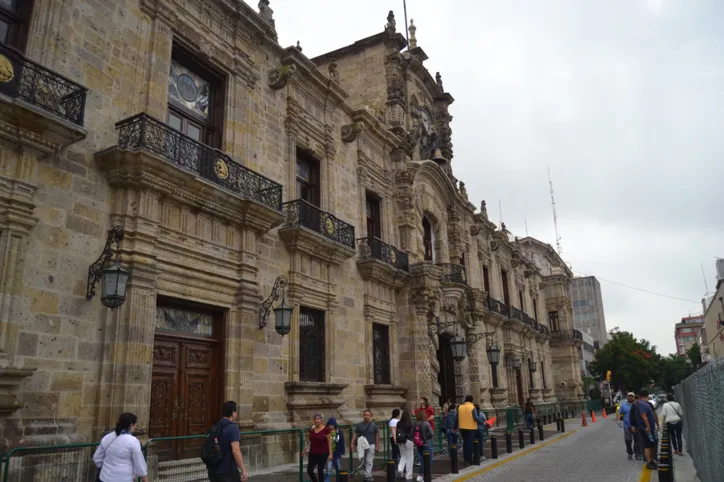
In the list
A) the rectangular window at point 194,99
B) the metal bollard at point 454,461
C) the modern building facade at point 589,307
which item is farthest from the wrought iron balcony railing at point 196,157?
the modern building facade at point 589,307

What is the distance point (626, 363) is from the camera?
49.4 m

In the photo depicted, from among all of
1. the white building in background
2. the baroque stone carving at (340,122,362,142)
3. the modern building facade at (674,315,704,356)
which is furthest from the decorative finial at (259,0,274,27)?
the modern building facade at (674,315,704,356)

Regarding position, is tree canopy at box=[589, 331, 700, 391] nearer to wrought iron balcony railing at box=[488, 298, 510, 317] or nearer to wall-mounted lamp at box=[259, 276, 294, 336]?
wrought iron balcony railing at box=[488, 298, 510, 317]

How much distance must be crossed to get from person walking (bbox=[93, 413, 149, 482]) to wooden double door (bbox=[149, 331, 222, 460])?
3400 mm

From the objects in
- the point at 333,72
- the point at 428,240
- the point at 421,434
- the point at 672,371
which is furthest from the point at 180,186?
the point at 672,371

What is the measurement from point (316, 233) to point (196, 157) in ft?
11.9

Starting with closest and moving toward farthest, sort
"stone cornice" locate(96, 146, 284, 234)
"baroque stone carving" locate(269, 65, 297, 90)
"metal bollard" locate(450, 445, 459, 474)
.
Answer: "stone cornice" locate(96, 146, 284, 234)
"metal bollard" locate(450, 445, 459, 474)
"baroque stone carving" locate(269, 65, 297, 90)

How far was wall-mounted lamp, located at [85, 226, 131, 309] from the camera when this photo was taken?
7.45 m

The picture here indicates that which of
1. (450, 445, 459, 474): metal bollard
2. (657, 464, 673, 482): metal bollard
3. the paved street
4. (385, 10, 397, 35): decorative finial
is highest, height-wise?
(385, 10, 397, 35): decorative finial

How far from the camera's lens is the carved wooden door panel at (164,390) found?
8789 millimetres

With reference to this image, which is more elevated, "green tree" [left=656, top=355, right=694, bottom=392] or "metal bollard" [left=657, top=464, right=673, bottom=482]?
"green tree" [left=656, top=355, right=694, bottom=392]

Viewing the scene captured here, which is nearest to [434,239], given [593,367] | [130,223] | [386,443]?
[386,443]

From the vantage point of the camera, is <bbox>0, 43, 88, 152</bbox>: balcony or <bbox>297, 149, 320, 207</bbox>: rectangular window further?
<bbox>297, 149, 320, 207</bbox>: rectangular window

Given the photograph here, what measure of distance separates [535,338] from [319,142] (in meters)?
24.8
